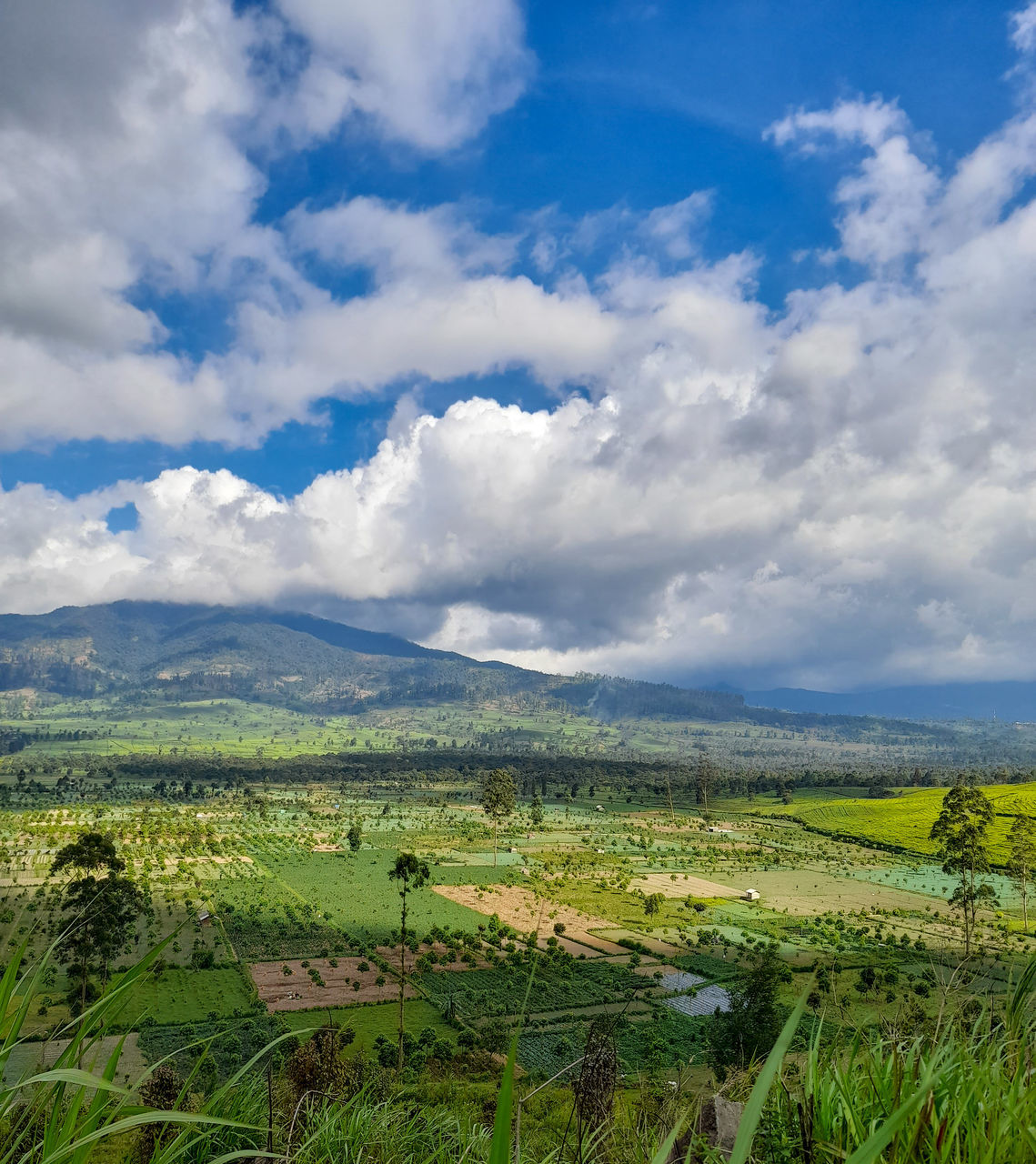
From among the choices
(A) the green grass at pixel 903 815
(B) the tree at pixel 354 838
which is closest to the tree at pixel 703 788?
(A) the green grass at pixel 903 815

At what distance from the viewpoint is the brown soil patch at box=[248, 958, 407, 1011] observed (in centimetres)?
4462

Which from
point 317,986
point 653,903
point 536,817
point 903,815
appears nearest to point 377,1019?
point 317,986

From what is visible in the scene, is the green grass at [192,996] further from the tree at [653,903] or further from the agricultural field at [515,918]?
the tree at [653,903]

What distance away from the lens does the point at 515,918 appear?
66.1 meters

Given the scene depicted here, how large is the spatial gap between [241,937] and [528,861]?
42.6m

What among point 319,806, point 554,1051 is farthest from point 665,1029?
point 319,806

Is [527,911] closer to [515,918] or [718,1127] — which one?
[515,918]

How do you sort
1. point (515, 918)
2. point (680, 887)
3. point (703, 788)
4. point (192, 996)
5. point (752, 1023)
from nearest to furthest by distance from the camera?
point (752, 1023)
point (192, 996)
point (515, 918)
point (680, 887)
point (703, 788)

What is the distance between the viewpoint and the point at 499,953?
55.9m

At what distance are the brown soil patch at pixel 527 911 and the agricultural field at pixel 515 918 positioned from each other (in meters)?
0.30

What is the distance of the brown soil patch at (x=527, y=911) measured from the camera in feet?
198

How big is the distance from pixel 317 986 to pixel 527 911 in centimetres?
2538

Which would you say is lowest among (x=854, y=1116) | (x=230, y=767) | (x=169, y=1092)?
(x=230, y=767)

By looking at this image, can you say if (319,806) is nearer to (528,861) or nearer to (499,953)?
(528,861)
